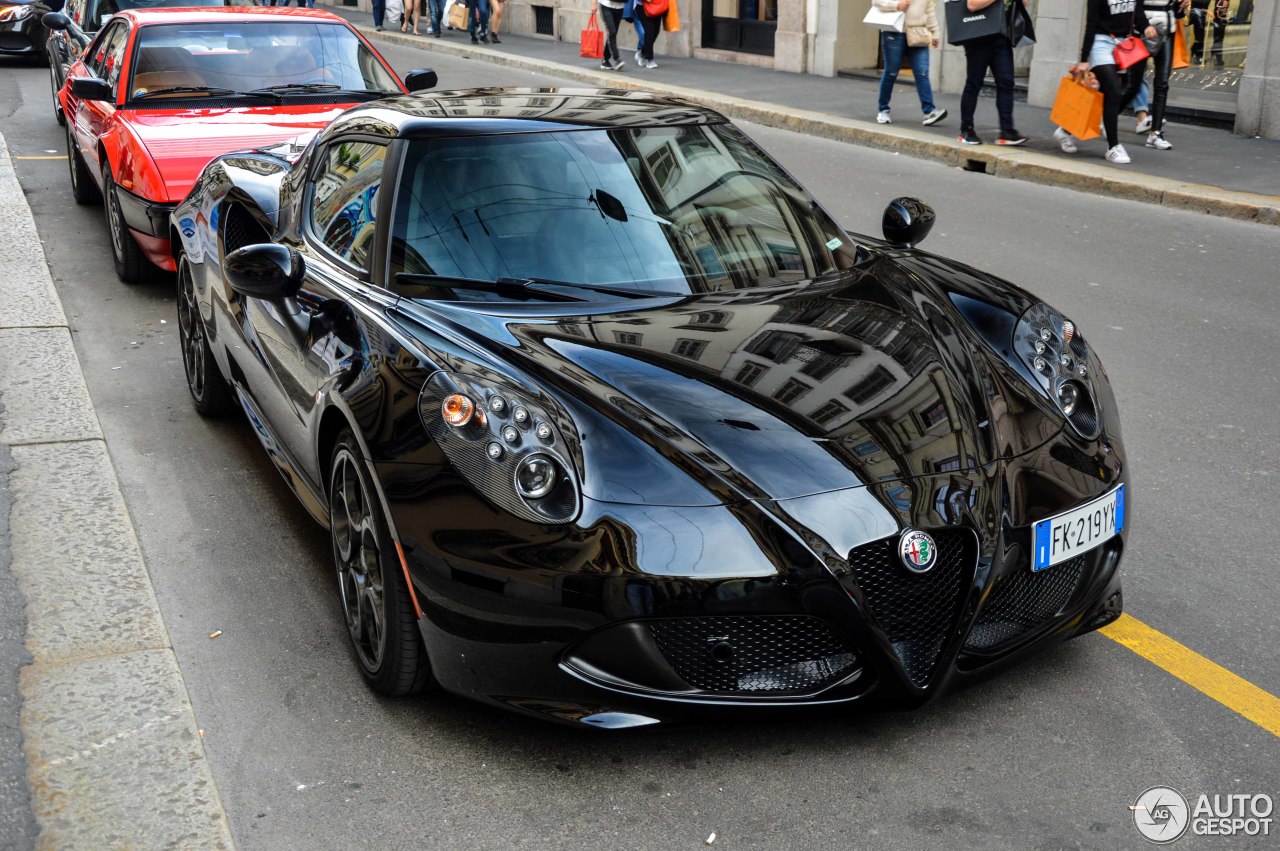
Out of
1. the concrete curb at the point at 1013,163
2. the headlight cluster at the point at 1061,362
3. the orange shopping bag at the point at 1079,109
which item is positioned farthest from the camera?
the orange shopping bag at the point at 1079,109

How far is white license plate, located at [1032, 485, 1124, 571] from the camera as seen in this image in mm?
3283

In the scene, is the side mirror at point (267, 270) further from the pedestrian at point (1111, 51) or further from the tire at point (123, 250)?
the pedestrian at point (1111, 51)

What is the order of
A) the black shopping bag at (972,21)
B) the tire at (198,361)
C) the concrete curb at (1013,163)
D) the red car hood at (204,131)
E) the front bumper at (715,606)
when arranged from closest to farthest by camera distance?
the front bumper at (715,606) → the tire at (198,361) → the red car hood at (204,131) → the concrete curb at (1013,163) → the black shopping bag at (972,21)

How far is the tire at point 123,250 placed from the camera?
8.05 meters

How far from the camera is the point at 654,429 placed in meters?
3.23

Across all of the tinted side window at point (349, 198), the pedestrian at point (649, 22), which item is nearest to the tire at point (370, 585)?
the tinted side window at point (349, 198)

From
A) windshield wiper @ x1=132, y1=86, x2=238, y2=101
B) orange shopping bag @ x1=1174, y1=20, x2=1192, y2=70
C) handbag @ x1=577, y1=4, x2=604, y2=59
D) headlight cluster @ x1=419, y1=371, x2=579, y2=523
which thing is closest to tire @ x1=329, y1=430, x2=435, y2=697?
headlight cluster @ x1=419, y1=371, x2=579, y2=523

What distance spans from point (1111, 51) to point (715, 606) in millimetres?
9930

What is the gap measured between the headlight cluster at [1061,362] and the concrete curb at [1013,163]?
22.4 ft

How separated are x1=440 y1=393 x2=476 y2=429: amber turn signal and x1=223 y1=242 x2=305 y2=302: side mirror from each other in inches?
44.3

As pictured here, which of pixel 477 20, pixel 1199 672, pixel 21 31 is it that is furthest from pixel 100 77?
pixel 477 20

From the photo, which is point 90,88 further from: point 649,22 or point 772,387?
point 649,22

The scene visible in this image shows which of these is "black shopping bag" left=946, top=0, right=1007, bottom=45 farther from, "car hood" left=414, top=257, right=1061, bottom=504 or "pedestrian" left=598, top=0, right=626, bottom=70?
"car hood" left=414, top=257, right=1061, bottom=504

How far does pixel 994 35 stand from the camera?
12.5 meters
